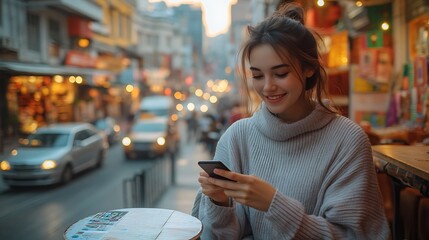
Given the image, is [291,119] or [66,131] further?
[66,131]

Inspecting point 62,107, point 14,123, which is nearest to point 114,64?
point 62,107

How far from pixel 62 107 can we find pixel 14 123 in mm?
6331

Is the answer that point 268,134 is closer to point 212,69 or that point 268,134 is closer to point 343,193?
point 343,193

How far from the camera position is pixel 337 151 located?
2027 millimetres

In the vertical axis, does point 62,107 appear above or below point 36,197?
above

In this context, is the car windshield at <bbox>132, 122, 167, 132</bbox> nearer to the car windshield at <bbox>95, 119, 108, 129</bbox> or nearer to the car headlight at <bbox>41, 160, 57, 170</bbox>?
the car windshield at <bbox>95, 119, 108, 129</bbox>

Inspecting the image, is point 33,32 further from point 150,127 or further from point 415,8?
point 415,8

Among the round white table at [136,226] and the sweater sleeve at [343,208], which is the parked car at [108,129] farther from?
the sweater sleeve at [343,208]

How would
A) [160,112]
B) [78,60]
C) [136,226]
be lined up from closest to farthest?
[136,226] → [78,60] → [160,112]

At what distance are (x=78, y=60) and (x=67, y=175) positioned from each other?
13.3m

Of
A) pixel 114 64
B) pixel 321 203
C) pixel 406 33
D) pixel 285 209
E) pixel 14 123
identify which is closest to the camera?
pixel 285 209

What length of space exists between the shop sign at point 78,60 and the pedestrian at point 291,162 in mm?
22673

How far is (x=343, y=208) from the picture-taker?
6.25 feet

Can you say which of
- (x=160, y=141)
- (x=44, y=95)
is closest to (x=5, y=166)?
(x=160, y=141)
